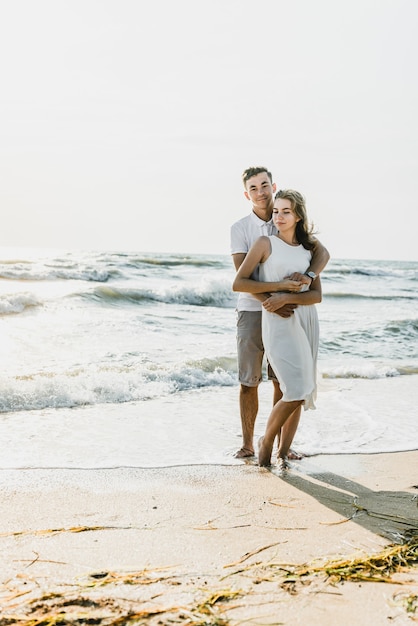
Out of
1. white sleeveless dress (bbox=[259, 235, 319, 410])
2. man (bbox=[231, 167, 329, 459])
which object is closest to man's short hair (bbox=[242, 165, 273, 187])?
man (bbox=[231, 167, 329, 459])

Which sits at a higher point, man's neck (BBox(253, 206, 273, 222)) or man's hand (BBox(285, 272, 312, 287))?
man's neck (BBox(253, 206, 273, 222))

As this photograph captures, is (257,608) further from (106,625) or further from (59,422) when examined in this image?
(59,422)

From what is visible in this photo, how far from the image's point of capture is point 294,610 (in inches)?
92.4

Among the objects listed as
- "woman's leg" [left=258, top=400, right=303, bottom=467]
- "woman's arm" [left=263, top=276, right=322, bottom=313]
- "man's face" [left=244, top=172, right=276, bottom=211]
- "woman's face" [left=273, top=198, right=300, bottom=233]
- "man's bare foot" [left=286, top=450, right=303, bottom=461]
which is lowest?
"man's bare foot" [left=286, top=450, right=303, bottom=461]

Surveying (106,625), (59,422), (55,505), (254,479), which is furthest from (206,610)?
(59,422)

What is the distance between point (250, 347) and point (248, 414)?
0.51m

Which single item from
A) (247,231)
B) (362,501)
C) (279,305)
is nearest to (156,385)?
(247,231)

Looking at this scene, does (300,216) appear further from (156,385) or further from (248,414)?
(156,385)

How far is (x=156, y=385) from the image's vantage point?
732 cm

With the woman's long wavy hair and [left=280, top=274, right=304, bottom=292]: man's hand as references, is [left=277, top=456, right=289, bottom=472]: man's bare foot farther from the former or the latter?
the woman's long wavy hair

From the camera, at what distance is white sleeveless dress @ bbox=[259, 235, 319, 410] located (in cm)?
423

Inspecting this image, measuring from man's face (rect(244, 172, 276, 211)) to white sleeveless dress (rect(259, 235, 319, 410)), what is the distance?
367mm

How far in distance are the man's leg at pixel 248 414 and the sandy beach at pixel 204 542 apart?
26 centimetres

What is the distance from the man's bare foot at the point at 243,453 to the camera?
15.5ft
